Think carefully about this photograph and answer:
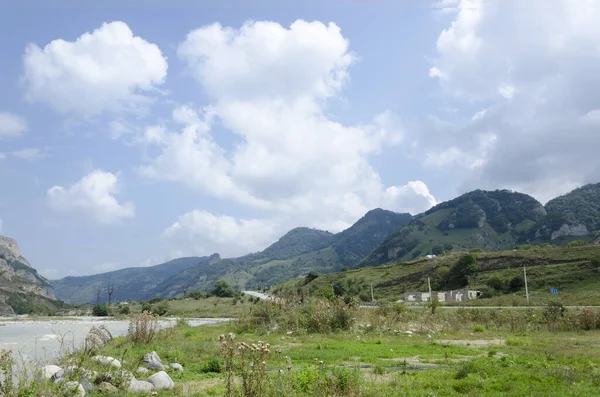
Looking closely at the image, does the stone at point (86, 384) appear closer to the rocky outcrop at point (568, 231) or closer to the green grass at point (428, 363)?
the green grass at point (428, 363)

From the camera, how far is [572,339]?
61.6 feet

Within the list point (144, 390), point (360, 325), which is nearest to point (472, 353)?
point (360, 325)

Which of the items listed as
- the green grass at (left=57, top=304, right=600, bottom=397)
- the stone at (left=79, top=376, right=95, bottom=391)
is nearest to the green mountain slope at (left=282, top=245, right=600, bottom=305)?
the green grass at (left=57, top=304, right=600, bottom=397)

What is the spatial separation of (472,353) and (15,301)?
142 meters

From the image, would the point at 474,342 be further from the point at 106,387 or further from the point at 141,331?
the point at 106,387

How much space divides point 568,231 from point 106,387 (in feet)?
681

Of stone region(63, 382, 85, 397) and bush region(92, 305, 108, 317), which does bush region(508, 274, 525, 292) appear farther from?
bush region(92, 305, 108, 317)

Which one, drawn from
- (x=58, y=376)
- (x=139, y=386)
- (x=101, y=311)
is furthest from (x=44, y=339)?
(x=101, y=311)

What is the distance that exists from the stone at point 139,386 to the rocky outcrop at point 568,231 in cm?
20289

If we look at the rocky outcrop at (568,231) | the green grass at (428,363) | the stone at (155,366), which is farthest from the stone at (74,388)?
the rocky outcrop at (568,231)

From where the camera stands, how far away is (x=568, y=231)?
18162cm

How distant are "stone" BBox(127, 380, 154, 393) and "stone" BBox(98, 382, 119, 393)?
1.04 ft

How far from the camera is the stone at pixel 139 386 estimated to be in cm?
922

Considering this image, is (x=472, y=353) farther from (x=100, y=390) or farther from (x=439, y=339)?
(x=100, y=390)
